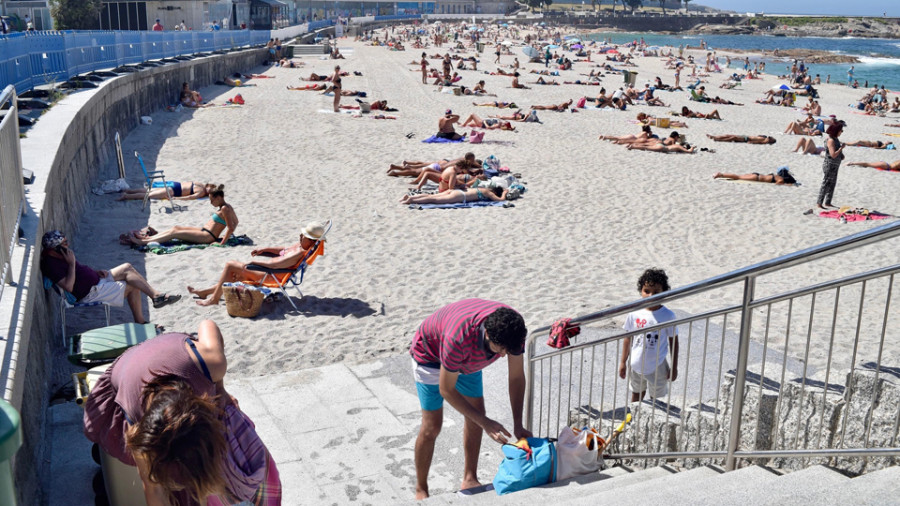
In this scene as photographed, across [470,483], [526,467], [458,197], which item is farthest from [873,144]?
[526,467]

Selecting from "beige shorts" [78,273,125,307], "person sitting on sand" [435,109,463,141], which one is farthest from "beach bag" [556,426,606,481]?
"person sitting on sand" [435,109,463,141]

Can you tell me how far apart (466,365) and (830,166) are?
973 centimetres

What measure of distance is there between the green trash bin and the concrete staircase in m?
2.06

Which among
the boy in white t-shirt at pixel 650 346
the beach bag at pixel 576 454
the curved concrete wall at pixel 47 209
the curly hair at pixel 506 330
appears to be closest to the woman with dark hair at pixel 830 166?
the boy in white t-shirt at pixel 650 346

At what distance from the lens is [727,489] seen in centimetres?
276

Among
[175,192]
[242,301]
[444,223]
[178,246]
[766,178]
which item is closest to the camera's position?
[242,301]

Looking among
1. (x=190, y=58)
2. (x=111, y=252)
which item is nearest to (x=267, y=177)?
(x=111, y=252)

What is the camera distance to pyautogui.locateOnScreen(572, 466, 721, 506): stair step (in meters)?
2.83

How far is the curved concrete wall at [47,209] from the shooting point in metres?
3.66

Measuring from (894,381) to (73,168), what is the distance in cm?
967

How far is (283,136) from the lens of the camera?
56.5 feet

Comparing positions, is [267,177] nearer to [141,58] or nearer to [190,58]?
[141,58]

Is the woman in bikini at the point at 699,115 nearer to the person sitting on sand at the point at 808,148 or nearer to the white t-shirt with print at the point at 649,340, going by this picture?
the person sitting on sand at the point at 808,148

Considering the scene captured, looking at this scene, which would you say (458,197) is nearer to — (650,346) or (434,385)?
(650,346)
